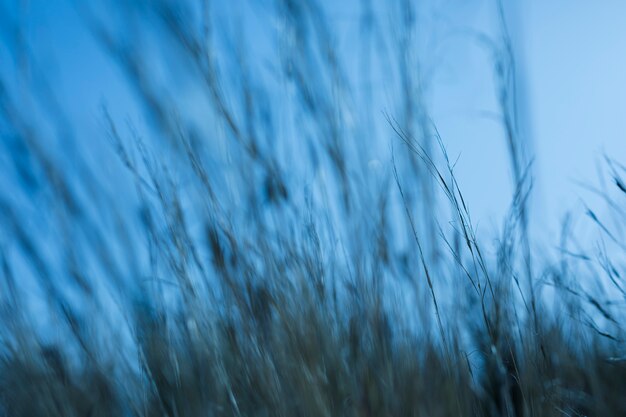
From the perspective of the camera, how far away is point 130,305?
4.21 feet

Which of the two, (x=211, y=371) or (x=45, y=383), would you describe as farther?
(x=45, y=383)

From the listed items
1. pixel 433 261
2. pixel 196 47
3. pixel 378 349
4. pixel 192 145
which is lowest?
pixel 378 349

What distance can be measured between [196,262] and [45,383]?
1.48 ft

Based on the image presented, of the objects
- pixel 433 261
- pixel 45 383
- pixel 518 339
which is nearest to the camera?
pixel 518 339

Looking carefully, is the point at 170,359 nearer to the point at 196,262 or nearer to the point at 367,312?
the point at 196,262

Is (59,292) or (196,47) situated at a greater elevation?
(196,47)

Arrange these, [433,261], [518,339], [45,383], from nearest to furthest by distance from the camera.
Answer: [518,339] < [433,261] < [45,383]

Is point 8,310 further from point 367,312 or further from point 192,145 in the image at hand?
point 367,312

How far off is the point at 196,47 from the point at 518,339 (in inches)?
28.9

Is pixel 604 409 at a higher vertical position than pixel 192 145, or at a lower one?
lower

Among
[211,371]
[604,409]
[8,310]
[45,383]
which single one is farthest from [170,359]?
[604,409]

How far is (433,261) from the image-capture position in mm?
1205

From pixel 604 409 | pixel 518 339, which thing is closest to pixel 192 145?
pixel 518 339

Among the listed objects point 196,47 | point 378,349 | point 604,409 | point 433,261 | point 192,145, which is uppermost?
point 196,47
